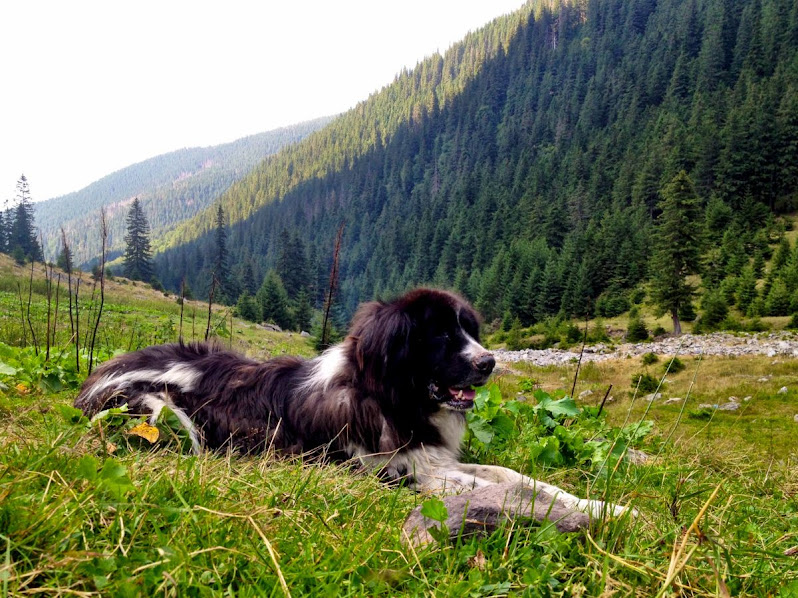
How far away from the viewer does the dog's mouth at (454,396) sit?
363 centimetres

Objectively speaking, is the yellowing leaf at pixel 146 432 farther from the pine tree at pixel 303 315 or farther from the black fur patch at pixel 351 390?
the pine tree at pixel 303 315

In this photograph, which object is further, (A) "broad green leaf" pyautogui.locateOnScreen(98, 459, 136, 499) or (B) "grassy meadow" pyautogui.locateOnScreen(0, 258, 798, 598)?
(A) "broad green leaf" pyautogui.locateOnScreen(98, 459, 136, 499)

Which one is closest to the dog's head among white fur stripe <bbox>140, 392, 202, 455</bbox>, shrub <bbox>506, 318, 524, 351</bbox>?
white fur stripe <bbox>140, 392, 202, 455</bbox>

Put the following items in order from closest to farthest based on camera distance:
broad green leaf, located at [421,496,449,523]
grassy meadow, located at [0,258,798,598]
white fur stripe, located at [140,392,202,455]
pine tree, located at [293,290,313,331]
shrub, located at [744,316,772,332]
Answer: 1. grassy meadow, located at [0,258,798,598]
2. broad green leaf, located at [421,496,449,523]
3. white fur stripe, located at [140,392,202,455]
4. shrub, located at [744,316,772,332]
5. pine tree, located at [293,290,313,331]

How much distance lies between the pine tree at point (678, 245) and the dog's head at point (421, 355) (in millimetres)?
41230

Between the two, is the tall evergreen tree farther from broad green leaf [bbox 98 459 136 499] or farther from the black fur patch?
broad green leaf [bbox 98 459 136 499]

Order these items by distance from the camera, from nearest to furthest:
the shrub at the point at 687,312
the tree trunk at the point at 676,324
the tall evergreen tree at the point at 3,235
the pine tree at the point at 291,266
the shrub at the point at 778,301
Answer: the shrub at the point at 778,301
the tree trunk at the point at 676,324
the shrub at the point at 687,312
the pine tree at the point at 291,266
the tall evergreen tree at the point at 3,235

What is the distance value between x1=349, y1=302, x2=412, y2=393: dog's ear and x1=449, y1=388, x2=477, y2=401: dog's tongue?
37cm

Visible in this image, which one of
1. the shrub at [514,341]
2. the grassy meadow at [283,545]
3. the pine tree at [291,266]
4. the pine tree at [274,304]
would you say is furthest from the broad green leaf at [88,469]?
the pine tree at [291,266]

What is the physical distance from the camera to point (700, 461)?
4594 millimetres

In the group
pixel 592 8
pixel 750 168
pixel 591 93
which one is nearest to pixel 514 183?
pixel 591 93

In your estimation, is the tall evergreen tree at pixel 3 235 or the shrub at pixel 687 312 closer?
the shrub at pixel 687 312

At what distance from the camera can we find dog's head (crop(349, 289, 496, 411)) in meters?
3.61

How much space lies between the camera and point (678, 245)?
127 ft
